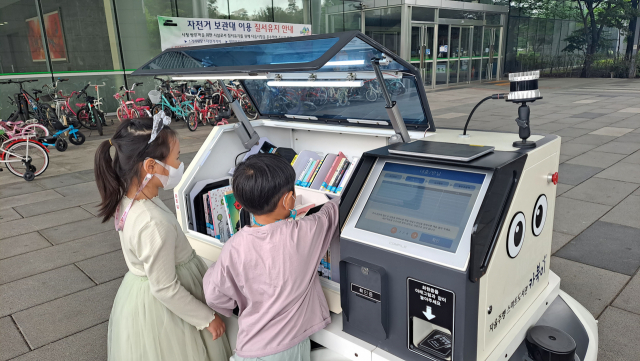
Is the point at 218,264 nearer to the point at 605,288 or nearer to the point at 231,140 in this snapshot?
the point at 231,140

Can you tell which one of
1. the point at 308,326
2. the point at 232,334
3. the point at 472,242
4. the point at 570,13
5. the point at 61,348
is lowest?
the point at 61,348

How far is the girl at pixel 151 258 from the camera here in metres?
1.69

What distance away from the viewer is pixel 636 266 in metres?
3.10

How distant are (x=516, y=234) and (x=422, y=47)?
50.6 ft

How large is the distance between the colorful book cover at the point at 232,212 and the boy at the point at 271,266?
992 millimetres

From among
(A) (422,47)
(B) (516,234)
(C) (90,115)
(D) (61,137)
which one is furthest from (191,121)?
(A) (422,47)

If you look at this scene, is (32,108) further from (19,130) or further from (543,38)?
(543,38)

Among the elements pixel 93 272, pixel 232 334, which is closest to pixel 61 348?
pixel 93 272

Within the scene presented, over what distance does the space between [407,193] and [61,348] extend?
7.53 feet

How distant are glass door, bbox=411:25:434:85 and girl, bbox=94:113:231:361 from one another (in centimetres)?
1475

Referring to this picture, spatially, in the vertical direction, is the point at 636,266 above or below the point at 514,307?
below

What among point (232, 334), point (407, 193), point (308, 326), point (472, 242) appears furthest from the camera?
point (232, 334)

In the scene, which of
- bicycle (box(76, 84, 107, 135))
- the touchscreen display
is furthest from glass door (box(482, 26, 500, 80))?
the touchscreen display

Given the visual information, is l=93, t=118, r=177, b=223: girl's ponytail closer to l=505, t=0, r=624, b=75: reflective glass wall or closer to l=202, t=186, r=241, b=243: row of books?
l=202, t=186, r=241, b=243: row of books
